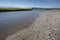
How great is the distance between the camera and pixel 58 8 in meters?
8.22

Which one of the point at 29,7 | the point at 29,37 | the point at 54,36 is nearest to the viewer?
the point at 54,36

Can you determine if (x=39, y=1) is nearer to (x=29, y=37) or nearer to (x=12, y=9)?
(x=12, y=9)

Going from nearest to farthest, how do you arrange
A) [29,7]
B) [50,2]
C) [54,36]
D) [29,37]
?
[54,36] → [29,37] → [50,2] → [29,7]

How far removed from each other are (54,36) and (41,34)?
437 millimetres

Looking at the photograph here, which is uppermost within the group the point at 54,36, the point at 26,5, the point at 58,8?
the point at 26,5

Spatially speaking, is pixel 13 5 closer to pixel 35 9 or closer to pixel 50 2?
pixel 35 9

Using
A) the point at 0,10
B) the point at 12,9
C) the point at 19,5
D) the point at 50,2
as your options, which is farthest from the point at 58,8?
the point at 0,10

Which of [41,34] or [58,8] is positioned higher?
[58,8]

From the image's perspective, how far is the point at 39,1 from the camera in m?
8.13

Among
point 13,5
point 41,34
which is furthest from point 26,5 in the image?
point 41,34

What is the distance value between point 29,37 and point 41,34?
1.17ft

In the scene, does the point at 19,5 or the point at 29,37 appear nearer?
the point at 29,37

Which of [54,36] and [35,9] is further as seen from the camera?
[35,9]

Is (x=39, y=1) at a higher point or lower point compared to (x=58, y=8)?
higher
